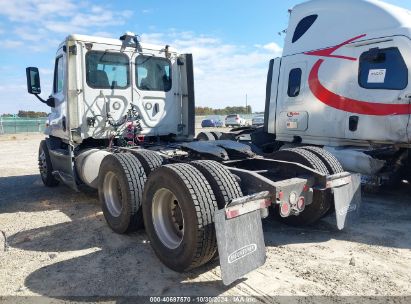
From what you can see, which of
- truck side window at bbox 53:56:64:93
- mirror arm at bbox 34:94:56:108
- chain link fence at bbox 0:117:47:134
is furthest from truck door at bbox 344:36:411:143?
chain link fence at bbox 0:117:47:134

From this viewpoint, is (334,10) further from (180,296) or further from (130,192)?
(180,296)

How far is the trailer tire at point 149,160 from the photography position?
4.85 meters

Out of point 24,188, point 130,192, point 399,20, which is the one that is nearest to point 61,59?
point 24,188

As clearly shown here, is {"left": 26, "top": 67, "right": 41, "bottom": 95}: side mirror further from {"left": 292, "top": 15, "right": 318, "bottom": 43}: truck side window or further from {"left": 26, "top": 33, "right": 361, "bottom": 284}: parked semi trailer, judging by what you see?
{"left": 292, "top": 15, "right": 318, "bottom": 43}: truck side window

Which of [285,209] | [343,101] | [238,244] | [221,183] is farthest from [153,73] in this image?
[238,244]

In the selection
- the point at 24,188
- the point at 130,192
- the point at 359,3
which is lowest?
the point at 24,188

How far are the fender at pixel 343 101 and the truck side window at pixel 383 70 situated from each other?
0.87 feet

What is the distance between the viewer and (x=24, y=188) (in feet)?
27.5

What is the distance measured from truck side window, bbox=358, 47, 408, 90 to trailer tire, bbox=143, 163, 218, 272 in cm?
407

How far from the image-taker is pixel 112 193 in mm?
5266

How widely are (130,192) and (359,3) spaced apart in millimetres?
5085

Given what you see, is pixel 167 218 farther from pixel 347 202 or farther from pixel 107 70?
pixel 107 70

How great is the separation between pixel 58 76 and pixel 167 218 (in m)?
4.53

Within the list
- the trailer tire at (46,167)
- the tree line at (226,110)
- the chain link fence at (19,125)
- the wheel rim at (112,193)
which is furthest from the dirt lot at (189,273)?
the tree line at (226,110)
